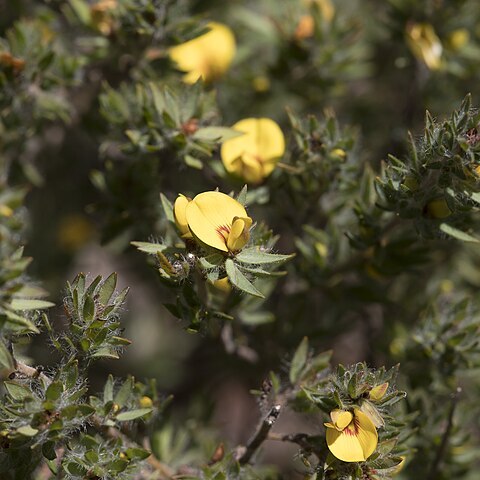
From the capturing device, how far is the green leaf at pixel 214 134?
2318mm

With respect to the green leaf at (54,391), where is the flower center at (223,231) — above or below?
above

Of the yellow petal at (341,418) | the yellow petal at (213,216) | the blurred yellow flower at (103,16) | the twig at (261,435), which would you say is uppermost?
the blurred yellow flower at (103,16)

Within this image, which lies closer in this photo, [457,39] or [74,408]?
[74,408]

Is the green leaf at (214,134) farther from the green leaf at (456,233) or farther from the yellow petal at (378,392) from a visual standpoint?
the yellow petal at (378,392)

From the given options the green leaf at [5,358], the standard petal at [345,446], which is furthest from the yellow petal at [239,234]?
the green leaf at [5,358]

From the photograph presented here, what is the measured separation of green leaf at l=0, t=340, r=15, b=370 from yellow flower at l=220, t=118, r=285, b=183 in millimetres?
1023

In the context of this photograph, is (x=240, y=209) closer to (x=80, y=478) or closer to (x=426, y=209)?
(x=426, y=209)

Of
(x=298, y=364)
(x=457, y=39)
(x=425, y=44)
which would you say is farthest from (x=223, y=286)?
(x=457, y=39)

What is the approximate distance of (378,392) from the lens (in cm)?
186

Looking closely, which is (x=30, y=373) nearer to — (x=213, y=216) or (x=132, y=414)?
(x=132, y=414)

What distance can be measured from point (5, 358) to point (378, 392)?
107 centimetres

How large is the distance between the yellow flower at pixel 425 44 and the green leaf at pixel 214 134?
114 cm

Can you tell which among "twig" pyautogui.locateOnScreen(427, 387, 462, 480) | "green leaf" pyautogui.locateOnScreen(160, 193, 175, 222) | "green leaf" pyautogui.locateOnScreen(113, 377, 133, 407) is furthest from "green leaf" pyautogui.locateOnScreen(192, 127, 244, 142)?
"twig" pyautogui.locateOnScreen(427, 387, 462, 480)

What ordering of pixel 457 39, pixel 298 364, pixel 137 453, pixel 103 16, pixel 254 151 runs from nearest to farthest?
1. pixel 137 453
2. pixel 298 364
3. pixel 254 151
4. pixel 103 16
5. pixel 457 39
